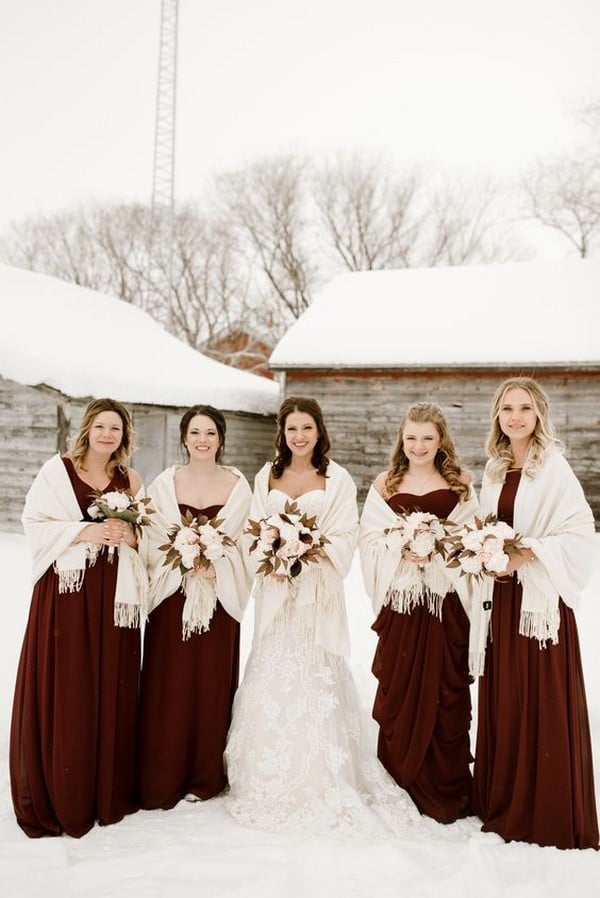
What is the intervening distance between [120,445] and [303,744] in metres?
1.89

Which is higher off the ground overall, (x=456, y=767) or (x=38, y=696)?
(x=38, y=696)

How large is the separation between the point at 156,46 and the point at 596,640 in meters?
30.2

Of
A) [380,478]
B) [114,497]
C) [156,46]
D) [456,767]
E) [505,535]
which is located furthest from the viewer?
[156,46]

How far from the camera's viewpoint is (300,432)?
4.10m

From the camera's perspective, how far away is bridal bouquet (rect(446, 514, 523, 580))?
340 cm

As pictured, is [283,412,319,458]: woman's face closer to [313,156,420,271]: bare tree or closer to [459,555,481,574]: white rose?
[459,555,481,574]: white rose

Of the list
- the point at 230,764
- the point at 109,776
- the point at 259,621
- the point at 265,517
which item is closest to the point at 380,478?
the point at 265,517

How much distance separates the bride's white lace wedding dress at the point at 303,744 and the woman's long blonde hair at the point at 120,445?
849mm

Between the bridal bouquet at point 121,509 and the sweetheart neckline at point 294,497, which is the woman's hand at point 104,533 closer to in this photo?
the bridal bouquet at point 121,509

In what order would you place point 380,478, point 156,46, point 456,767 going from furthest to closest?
point 156,46, point 380,478, point 456,767

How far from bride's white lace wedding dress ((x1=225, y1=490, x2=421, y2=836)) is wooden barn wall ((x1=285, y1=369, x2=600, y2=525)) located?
9.45m

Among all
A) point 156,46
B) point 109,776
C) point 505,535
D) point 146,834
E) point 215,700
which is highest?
point 156,46

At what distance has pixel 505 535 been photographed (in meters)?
3.44

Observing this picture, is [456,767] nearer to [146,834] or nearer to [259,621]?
[259,621]
